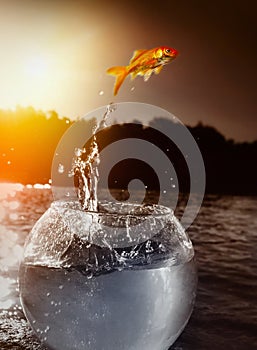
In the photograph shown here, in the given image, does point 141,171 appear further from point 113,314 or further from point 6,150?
point 113,314

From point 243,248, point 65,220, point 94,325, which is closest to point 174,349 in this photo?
point 94,325

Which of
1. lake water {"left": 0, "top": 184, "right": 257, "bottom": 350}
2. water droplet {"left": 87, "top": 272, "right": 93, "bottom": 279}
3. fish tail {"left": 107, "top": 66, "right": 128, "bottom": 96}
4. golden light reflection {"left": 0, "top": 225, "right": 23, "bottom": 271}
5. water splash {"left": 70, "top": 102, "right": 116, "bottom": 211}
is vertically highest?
fish tail {"left": 107, "top": 66, "right": 128, "bottom": 96}

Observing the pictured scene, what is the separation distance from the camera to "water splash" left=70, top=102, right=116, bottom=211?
120 inches

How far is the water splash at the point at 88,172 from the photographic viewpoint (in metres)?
3.04

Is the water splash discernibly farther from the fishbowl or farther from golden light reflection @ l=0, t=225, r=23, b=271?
golden light reflection @ l=0, t=225, r=23, b=271

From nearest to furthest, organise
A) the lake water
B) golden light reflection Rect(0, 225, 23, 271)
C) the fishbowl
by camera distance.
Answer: the fishbowl, the lake water, golden light reflection Rect(0, 225, 23, 271)

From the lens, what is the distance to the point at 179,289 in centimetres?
260

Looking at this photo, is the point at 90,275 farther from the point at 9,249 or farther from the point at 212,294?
the point at 9,249

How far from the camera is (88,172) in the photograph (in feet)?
10.6

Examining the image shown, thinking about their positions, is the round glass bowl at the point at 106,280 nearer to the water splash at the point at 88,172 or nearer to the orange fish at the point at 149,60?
the water splash at the point at 88,172

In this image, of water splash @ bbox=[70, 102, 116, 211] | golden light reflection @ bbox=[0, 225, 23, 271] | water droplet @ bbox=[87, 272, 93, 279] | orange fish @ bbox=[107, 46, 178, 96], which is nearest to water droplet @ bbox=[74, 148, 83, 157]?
water splash @ bbox=[70, 102, 116, 211]

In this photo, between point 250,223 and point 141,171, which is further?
point 141,171

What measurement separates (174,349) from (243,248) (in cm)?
432

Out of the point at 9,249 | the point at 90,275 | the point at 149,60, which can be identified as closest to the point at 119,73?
the point at 149,60
